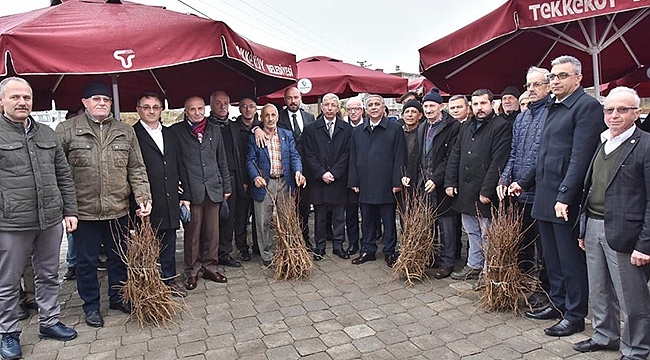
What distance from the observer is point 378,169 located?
503 centimetres

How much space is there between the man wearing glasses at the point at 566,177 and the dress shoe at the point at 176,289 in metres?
3.07

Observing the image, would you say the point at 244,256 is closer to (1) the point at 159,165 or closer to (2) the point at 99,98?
(1) the point at 159,165

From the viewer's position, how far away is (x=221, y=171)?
15.6ft

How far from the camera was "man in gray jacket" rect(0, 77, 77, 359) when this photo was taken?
3.18 meters

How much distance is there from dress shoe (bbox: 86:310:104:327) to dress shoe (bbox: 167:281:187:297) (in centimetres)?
60

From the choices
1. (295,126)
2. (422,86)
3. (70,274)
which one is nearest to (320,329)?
(295,126)

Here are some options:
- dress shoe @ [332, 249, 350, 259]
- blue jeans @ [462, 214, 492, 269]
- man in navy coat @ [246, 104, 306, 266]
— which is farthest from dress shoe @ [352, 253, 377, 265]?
blue jeans @ [462, 214, 492, 269]

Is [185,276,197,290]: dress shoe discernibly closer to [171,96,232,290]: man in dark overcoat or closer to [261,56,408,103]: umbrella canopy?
[171,96,232,290]: man in dark overcoat

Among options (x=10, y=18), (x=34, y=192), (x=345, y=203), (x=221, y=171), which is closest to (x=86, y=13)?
(x=10, y=18)

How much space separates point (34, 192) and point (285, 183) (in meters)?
2.52

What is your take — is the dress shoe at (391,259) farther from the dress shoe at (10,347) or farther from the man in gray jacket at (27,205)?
the dress shoe at (10,347)

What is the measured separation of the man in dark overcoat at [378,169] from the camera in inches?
198

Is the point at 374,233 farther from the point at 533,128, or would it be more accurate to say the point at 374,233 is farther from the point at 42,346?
the point at 42,346

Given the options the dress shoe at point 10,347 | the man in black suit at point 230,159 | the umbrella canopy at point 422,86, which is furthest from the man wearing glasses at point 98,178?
the umbrella canopy at point 422,86
